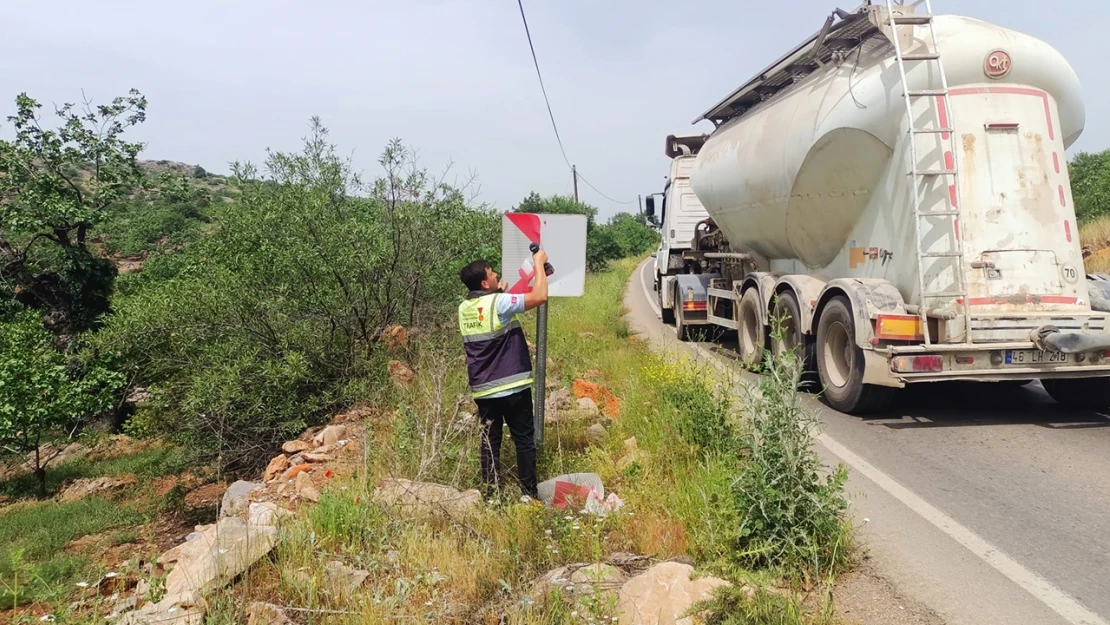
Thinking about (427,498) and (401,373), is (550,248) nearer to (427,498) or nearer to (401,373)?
(427,498)

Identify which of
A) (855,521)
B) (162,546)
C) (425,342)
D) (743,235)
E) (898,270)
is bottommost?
(162,546)

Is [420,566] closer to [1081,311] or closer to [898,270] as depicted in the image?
[898,270]

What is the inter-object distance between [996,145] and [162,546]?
28.8 feet

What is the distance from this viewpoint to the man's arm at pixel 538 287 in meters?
4.47

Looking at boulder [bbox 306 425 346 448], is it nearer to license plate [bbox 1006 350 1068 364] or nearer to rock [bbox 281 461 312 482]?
rock [bbox 281 461 312 482]

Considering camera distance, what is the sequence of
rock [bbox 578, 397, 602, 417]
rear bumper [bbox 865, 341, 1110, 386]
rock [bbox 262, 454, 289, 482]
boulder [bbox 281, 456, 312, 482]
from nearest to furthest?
rear bumper [bbox 865, 341, 1110, 386] → boulder [bbox 281, 456, 312, 482] → rock [bbox 578, 397, 602, 417] → rock [bbox 262, 454, 289, 482]

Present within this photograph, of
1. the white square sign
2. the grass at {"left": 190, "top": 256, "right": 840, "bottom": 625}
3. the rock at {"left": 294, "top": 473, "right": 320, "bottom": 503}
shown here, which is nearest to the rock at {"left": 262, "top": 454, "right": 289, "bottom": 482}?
the rock at {"left": 294, "top": 473, "right": 320, "bottom": 503}

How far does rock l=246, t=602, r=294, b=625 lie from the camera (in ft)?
10.4

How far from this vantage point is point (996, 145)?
619cm

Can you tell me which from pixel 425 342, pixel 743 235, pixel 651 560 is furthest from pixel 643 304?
pixel 651 560

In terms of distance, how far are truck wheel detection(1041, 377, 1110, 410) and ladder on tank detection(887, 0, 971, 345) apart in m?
1.87

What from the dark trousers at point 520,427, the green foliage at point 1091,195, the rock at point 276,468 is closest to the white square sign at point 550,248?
the dark trousers at point 520,427

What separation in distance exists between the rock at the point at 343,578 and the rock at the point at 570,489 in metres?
1.23

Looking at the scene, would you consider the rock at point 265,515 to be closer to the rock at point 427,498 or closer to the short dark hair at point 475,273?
the rock at point 427,498
